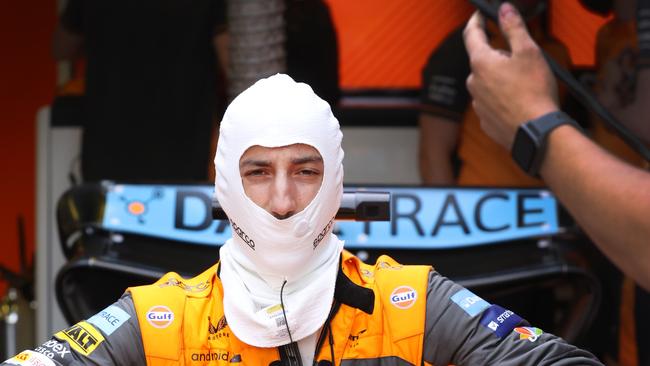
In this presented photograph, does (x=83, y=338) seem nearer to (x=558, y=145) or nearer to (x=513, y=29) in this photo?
(x=558, y=145)

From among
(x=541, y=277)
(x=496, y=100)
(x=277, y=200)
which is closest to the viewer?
(x=277, y=200)

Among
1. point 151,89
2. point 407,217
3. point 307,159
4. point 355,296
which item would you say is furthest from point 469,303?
point 151,89

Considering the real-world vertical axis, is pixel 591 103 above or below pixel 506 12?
below

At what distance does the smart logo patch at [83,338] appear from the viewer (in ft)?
8.14

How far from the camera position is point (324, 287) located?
2596 mm

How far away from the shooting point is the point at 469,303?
104 inches

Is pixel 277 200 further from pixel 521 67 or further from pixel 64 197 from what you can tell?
pixel 64 197

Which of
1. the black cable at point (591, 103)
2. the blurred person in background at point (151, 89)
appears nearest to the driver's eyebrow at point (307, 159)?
the black cable at point (591, 103)

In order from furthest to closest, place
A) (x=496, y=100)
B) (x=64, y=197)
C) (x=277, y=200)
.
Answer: (x=64, y=197) < (x=496, y=100) < (x=277, y=200)

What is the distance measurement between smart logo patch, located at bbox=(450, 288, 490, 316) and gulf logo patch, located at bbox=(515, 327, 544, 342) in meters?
0.10

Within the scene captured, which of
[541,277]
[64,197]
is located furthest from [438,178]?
[64,197]

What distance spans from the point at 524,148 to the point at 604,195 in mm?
324

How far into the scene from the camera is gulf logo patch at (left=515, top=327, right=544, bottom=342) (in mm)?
2523

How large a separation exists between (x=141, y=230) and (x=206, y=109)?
0.90 meters
